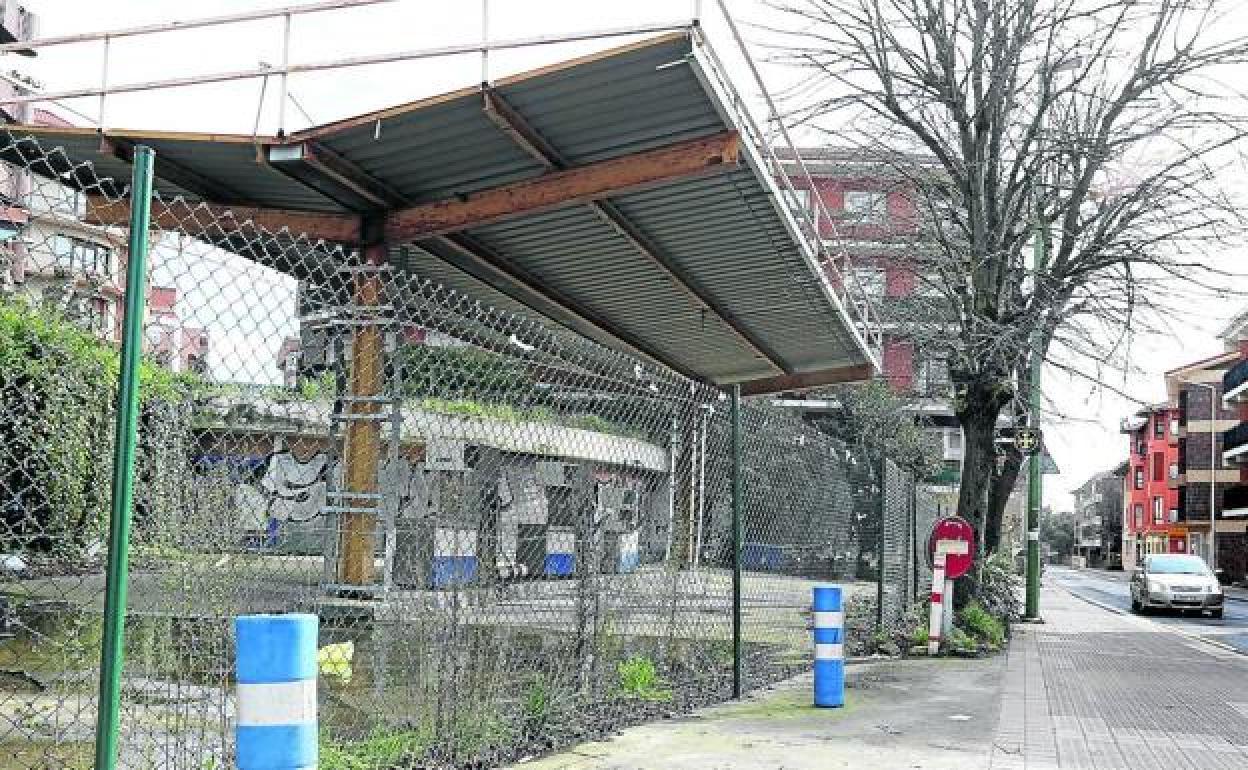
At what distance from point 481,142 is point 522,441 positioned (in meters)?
4.49

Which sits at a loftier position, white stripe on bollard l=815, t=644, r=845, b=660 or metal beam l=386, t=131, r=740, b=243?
metal beam l=386, t=131, r=740, b=243

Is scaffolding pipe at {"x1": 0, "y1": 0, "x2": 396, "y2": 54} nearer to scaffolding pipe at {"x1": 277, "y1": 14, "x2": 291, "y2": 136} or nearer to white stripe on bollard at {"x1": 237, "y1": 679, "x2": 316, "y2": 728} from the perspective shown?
scaffolding pipe at {"x1": 277, "y1": 14, "x2": 291, "y2": 136}

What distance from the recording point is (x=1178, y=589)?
29.3 metres

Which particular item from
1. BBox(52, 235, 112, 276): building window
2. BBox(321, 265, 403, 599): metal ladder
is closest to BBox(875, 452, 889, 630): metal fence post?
BBox(321, 265, 403, 599): metal ladder

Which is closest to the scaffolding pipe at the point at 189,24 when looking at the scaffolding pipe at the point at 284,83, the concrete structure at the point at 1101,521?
the scaffolding pipe at the point at 284,83

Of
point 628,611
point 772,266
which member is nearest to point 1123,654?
point 772,266

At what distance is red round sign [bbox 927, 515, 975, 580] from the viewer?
1386 cm

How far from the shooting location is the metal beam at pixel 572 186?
9.76 metres

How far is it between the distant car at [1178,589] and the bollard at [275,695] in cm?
2945

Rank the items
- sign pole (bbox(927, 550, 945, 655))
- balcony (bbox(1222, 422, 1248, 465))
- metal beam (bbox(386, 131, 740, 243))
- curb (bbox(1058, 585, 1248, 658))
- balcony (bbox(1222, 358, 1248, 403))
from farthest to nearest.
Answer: balcony (bbox(1222, 422, 1248, 465)) → balcony (bbox(1222, 358, 1248, 403)) → curb (bbox(1058, 585, 1248, 658)) → sign pole (bbox(927, 550, 945, 655)) → metal beam (bbox(386, 131, 740, 243))

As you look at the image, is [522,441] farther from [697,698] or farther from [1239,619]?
[1239,619]

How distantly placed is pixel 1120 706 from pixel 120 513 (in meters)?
9.50

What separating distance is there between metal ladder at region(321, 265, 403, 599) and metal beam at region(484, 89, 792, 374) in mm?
3947

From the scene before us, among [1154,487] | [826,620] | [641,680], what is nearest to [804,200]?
[826,620]
